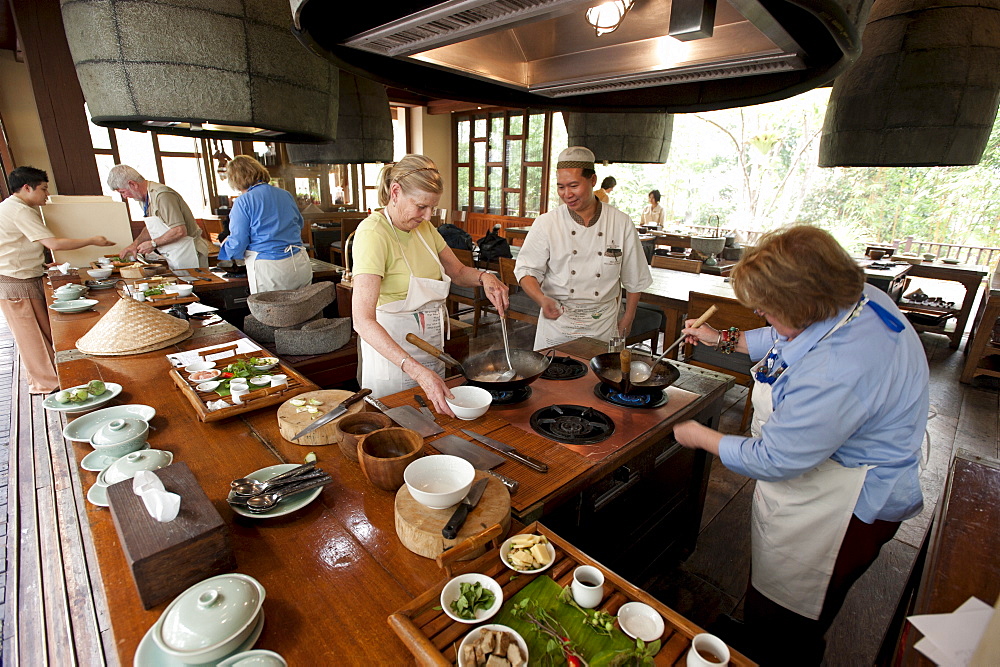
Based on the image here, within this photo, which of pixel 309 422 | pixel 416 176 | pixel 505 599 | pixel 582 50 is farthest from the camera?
pixel 416 176

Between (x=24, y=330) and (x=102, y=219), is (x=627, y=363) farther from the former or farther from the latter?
(x=102, y=219)

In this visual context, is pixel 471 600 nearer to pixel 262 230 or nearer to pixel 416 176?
pixel 416 176

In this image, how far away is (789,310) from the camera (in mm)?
1349

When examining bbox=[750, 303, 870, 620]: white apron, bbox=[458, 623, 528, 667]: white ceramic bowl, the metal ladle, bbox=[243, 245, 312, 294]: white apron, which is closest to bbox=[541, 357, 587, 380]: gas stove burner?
the metal ladle

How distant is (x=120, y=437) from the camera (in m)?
1.52

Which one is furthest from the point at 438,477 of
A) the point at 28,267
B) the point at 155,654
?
the point at 28,267

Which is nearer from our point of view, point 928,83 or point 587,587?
point 587,587

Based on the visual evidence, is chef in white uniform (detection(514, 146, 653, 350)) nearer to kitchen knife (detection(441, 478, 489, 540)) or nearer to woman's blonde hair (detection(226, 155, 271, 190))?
kitchen knife (detection(441, 478, 489, 540))

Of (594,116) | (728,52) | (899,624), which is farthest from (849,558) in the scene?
(594,116)

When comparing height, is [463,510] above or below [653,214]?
below

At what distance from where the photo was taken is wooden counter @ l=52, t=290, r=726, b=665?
0.94 m

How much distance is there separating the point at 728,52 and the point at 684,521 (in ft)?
6.89

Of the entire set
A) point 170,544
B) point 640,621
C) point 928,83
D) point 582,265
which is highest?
point 928,83

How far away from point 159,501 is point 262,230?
10.4ft
